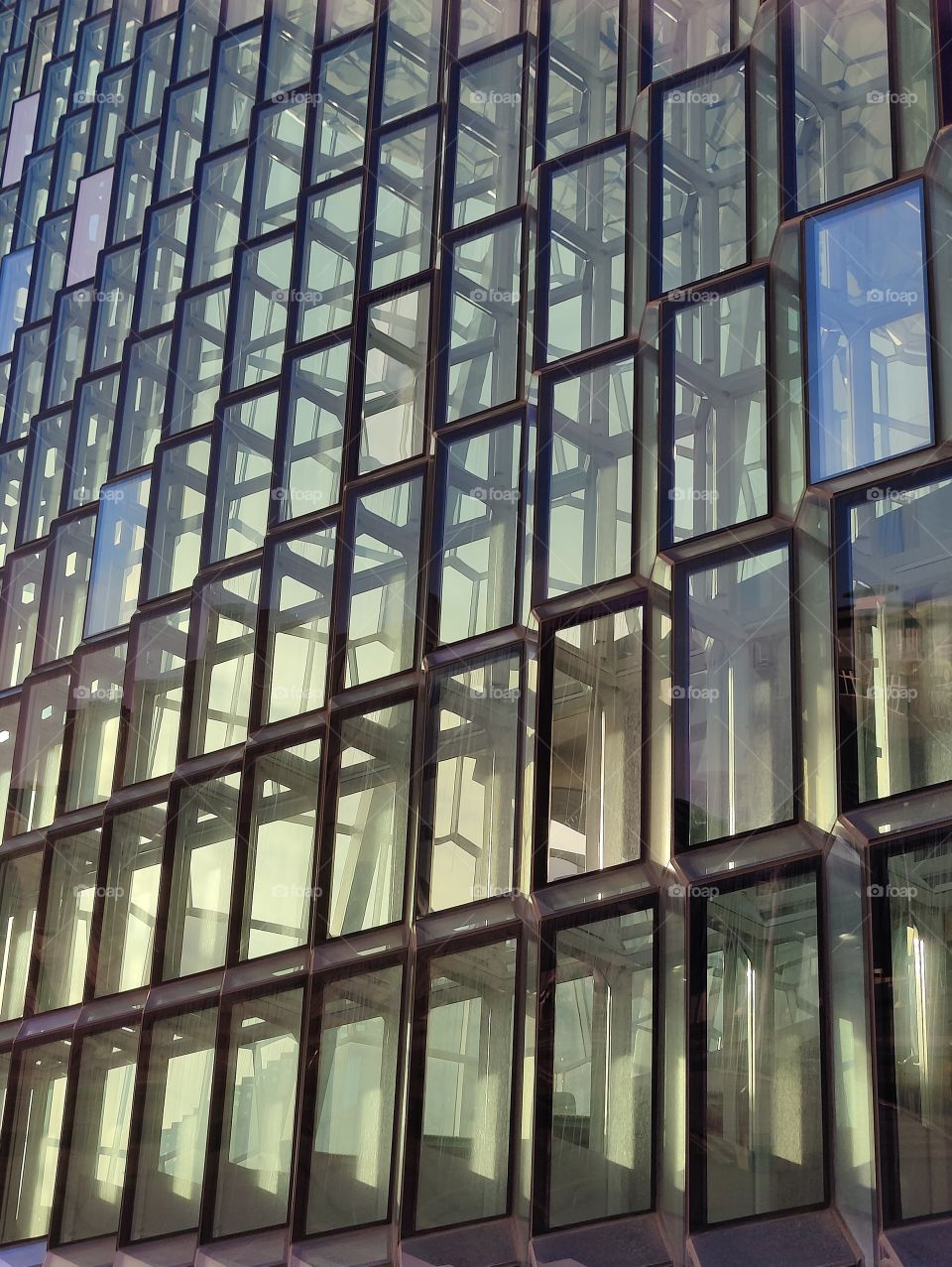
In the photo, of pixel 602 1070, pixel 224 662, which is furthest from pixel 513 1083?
pixel 224 662

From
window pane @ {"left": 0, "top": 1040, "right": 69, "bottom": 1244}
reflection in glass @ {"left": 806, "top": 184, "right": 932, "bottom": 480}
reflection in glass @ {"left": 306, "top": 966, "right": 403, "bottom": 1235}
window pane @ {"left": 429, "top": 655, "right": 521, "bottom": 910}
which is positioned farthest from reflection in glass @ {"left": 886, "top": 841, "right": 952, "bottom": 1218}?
window pane @ {"left": 0, "top": 1040, "right": 69, "bottom": 1244}

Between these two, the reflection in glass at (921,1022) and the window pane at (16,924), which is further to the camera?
the window pane at (16,924)

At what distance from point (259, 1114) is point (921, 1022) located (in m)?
6.98

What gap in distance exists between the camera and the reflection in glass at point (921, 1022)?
36.1 ft

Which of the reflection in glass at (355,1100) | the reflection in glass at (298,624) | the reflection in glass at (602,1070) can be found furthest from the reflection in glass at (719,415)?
the reflection in glass at (355,1100)

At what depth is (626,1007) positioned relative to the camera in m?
13.4

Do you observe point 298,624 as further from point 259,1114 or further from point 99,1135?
point 99,1135

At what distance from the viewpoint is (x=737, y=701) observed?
13477 millimetres

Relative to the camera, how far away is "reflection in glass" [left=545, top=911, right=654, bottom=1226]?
12.8 meters

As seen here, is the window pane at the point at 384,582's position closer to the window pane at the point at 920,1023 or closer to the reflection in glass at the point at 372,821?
the reflection in glass at the point at 372,821

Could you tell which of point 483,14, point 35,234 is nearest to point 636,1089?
point 483,14

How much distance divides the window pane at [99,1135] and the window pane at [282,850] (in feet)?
7.51

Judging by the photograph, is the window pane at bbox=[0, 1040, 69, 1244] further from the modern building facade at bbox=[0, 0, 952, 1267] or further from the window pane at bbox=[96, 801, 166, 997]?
the window pane at bbox=[96, 801, 166, 997]

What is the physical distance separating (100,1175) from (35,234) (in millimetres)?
16373
